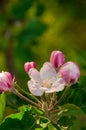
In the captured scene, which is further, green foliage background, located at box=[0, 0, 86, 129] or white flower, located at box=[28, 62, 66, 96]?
green foliage background, located at box=[0, 0, 86, 129]

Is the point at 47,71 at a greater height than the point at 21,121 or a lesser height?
greater

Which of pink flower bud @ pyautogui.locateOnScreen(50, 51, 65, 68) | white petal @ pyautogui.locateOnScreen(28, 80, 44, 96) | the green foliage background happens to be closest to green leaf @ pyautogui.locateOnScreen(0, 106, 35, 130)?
white petal @ pyautogui.locateOnScreen(28, 80, 44, 96)

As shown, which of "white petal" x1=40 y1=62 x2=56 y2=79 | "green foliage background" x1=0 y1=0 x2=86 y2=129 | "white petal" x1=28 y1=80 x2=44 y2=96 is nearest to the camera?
"white petal" x1=28 y1=80 x2=44 y2=96

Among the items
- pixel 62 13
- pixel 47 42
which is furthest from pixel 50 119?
pixel 62 13

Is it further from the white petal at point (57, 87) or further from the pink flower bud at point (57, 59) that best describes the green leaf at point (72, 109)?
the pink flower bud at point (57, 59)

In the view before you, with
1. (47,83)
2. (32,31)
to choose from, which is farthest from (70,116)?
(32,31)

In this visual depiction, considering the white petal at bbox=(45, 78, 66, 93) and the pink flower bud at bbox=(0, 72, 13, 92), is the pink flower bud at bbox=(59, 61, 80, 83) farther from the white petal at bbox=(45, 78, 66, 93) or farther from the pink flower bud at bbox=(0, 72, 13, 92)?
the pink flower bud at bbox=(0, 72, 13, 92)

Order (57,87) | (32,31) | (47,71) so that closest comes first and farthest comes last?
(57,87) < (47,71) < (32,31)

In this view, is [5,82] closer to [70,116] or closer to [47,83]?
[47,83]

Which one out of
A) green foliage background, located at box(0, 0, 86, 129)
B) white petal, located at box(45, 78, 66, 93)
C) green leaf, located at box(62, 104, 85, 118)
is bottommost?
green leaf, located at box(62, 104, 85, 118)
